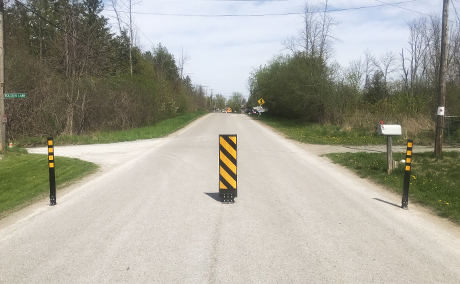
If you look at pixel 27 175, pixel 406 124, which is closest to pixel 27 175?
pixel 27 175

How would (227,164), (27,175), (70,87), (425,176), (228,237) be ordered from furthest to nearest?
(70,87) → (27,175) → (425,176) → (227,164) → (228,237)

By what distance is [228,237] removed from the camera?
5441 millimetres

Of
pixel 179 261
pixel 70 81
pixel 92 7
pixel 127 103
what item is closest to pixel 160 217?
pixel 179 261

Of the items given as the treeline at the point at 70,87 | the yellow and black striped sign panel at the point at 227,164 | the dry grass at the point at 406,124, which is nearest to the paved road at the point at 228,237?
the yellow and black striped sign panel at the point at 227,164

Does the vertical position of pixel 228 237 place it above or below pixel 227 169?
below

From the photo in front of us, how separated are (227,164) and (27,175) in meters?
6.49

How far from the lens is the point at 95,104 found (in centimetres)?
2511

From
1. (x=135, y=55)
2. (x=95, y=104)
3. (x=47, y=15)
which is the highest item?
(x=47, y=15)

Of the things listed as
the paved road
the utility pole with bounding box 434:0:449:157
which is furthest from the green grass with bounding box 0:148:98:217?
the utility pole with bounding box 434:0:449:157

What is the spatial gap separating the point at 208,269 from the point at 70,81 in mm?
21665

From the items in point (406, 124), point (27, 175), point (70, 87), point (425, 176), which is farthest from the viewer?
point (70, 87)

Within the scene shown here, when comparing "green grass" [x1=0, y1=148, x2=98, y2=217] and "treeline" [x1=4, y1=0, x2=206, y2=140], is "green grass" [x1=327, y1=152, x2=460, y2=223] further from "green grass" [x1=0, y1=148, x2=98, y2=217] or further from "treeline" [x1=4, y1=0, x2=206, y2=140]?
"treeline" [x1=4, y1=0, x2=206, y2=140]

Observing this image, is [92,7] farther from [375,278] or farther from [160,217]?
[375,278]

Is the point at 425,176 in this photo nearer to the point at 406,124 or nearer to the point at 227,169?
the point at 227,169
